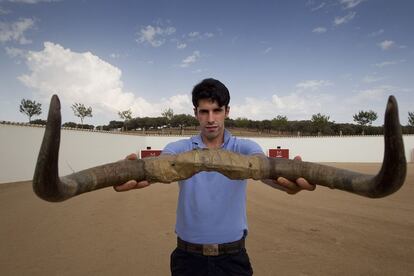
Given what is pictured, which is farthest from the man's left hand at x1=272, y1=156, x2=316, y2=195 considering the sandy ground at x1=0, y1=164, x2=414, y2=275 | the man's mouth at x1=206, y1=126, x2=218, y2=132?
the sandy ground at x1=0, y1=164, x2=414, y2=275

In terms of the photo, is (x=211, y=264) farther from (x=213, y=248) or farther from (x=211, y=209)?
(x=211, y=209)

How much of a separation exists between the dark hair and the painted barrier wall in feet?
4.94

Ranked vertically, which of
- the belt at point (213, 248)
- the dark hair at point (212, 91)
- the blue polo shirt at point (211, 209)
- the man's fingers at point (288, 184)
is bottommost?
the belt at point (213, 248)

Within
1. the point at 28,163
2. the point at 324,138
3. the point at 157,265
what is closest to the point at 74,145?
the point at 28,163

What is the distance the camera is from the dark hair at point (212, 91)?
11.6ft

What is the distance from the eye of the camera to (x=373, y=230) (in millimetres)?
9141

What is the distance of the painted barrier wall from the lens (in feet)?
74.4

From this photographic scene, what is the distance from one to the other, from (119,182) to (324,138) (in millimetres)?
47117

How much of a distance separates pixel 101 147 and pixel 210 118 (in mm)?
32055

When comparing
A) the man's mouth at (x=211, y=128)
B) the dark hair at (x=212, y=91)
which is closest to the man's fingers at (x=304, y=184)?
the man's mouth at (x=211, y=128)

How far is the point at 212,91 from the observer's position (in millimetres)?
3533

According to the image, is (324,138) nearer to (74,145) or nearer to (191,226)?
(74,145)

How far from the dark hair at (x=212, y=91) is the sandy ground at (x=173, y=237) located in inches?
169

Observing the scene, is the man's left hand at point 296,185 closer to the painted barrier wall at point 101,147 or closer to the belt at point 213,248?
the belt at point 213,248
